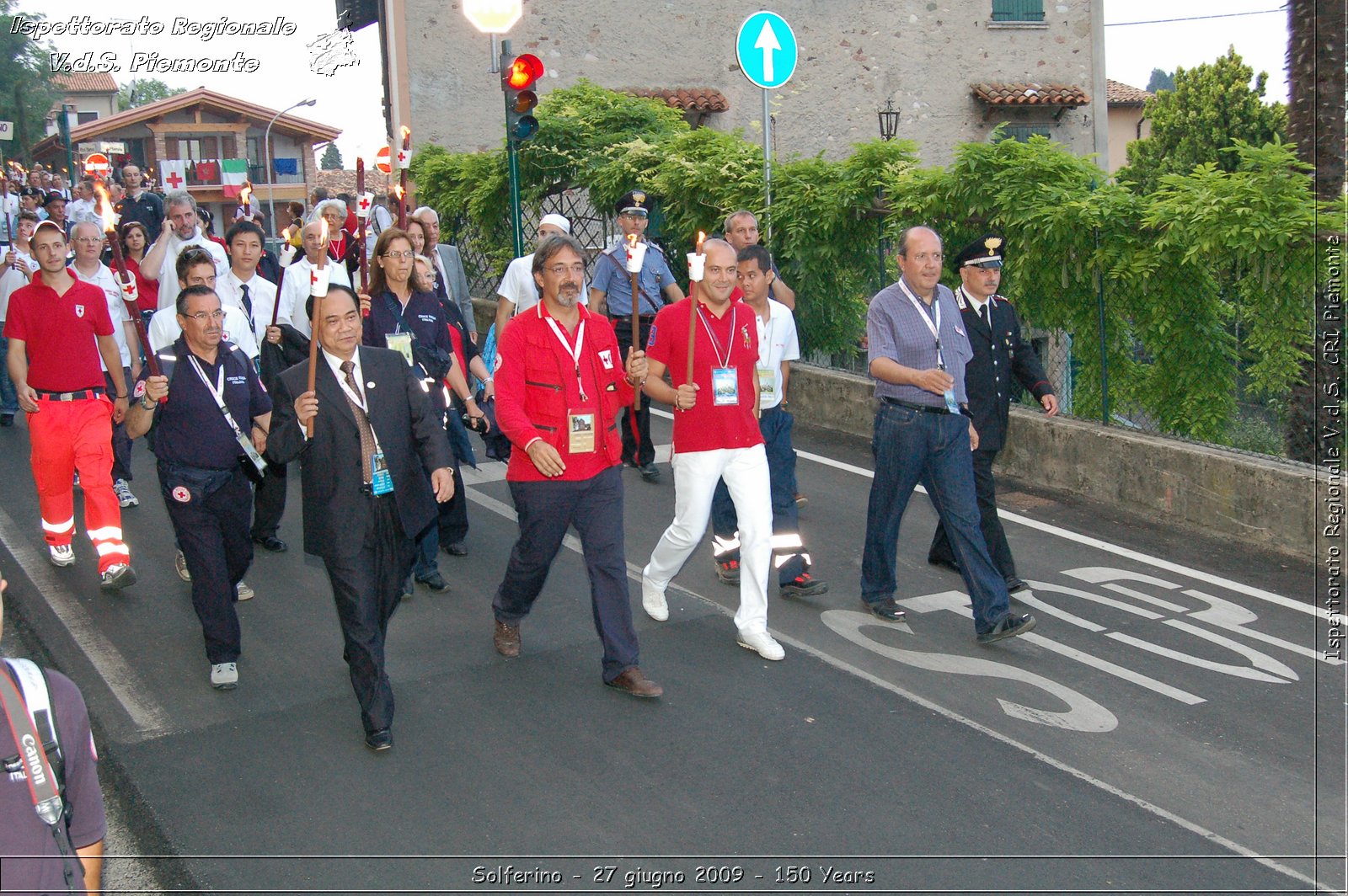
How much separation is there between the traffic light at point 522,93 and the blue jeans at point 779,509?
5.15 metres

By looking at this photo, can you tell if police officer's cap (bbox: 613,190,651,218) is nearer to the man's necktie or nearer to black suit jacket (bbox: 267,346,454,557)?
black suit jacket (bbox: 267,346,454,557)

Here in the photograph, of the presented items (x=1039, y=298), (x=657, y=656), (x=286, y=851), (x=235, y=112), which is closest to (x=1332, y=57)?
(x=1039, y=298)

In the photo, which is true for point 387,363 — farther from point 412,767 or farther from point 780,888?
point 780,888

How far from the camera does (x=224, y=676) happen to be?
5.95 meters

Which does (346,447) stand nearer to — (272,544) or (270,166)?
(272,544)

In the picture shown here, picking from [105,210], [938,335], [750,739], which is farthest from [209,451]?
[938,335]

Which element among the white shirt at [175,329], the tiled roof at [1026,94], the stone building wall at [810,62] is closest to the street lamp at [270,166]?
the stone building wall at [810,62]

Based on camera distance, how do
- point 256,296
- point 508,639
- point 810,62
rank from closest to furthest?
point 508,639 < point 256,296 < point 810,62

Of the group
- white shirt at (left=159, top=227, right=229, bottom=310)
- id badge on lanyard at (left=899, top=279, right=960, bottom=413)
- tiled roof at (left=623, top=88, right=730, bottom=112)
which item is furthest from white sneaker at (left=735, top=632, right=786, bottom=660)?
tiled roof at (left=623, top=88, right=730, bottom=112)

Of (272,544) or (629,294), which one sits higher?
(629,294)

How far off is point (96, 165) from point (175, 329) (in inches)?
38.3

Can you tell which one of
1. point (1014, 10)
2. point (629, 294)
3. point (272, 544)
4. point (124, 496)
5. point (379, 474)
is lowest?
point (272, 544)

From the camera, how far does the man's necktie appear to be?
5254 mm

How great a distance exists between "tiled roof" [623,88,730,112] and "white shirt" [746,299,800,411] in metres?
16.6
